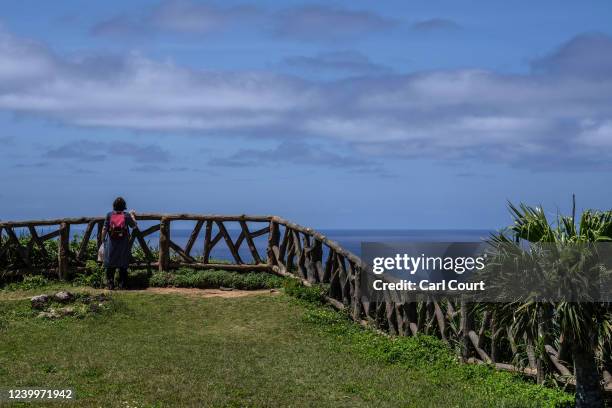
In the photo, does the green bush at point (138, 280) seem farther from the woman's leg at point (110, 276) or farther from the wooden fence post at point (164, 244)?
the wooden fence post at point (164, 244)

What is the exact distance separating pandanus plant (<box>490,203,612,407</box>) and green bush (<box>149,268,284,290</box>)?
36.9ft

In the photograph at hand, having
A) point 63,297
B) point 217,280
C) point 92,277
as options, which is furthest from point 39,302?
point 217,280

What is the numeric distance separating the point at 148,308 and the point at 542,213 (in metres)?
11.5

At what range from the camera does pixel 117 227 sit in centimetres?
2356

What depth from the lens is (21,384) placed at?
13805mm

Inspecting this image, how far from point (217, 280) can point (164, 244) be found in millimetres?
2448

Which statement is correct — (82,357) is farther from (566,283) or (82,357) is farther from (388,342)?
(566,283)

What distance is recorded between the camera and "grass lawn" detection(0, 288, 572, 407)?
44.3 ft

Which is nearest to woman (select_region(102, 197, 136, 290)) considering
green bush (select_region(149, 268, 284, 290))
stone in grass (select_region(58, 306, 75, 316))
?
green bush (select_region(149, 268, 284, 290))

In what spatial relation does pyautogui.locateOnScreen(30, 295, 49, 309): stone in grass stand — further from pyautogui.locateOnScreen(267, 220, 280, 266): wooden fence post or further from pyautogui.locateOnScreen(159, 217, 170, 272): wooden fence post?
pyautogui.locateOnScreen(267, 220, 280, 266): wooden fence post

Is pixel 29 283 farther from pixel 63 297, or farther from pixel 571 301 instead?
pixel 571 301

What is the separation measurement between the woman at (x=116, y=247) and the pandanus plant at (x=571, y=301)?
13.3 m

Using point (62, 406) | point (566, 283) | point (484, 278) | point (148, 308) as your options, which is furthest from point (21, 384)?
point (566, 283)

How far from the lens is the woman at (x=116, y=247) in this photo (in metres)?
23.4
